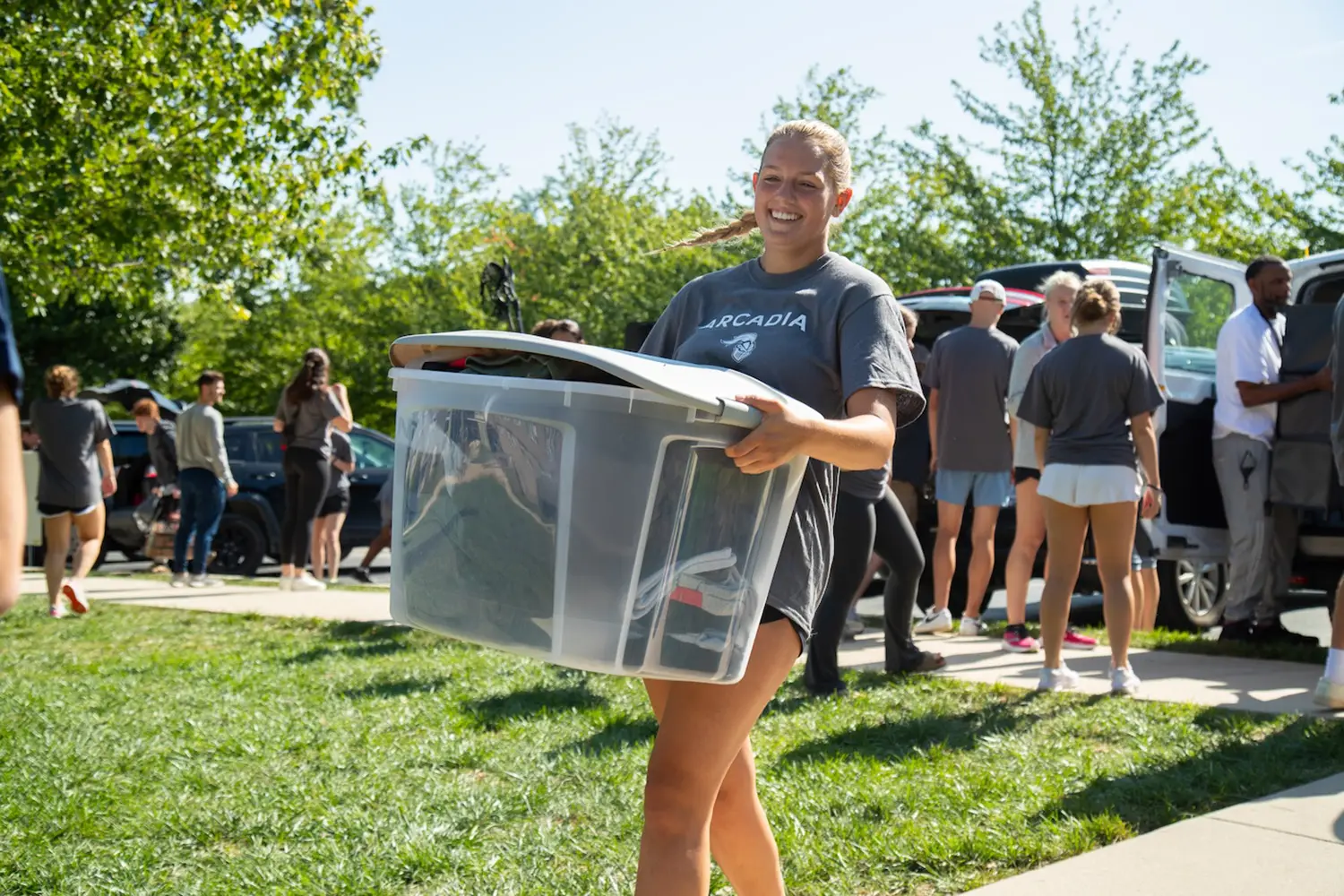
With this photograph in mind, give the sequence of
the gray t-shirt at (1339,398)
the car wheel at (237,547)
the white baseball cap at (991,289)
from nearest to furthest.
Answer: the gray t-shirt at (1339,398) → the white baseball cap at (991,289) → the car wheel at (237,547)

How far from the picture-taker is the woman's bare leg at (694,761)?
253 cm

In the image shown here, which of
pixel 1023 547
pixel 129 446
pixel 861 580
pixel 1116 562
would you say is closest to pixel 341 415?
pixel 129 446

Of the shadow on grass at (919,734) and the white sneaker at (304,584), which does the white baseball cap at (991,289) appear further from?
the white sneaker at (304,584)

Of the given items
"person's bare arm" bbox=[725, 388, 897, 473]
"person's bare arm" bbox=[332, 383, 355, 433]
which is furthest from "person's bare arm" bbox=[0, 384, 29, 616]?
"person's bare arm" bbox=[332, 383, 355, 433]

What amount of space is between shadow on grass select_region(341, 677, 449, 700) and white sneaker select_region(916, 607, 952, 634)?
3316 mm

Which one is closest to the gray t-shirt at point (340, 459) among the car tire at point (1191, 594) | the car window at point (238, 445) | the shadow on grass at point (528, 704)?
the car window at point (238, 445)

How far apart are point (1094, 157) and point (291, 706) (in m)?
22.3

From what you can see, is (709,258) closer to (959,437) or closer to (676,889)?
(959,437)

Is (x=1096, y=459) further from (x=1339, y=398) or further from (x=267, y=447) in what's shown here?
(x=267, y=447)

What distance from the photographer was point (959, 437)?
850 centimetres

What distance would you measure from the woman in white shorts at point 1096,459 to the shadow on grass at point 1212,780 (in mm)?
1160

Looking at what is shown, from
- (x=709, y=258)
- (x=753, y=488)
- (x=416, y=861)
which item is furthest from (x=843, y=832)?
(x=709, y=258)

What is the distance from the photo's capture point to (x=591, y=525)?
7.32 feet

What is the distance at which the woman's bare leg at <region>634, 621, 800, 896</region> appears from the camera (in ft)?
8.29
